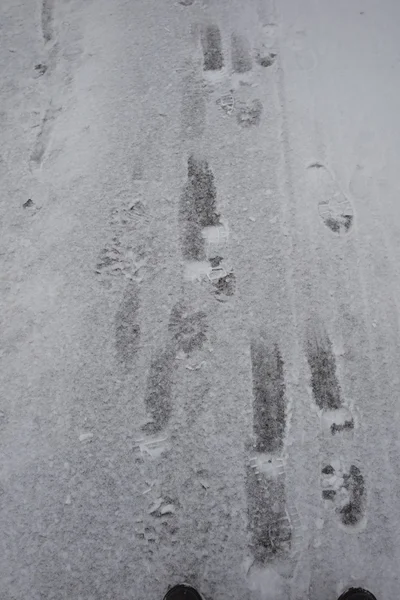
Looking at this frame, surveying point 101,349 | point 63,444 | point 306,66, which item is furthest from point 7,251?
point 306,66

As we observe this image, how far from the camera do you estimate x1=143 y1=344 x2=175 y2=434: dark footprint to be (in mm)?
1451

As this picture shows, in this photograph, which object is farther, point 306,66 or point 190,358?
A: point 306,66

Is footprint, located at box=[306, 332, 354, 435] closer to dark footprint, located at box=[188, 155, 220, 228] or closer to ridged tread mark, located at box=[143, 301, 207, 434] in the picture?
ridged tread mark, located at box=[143, 301, 207, 434]

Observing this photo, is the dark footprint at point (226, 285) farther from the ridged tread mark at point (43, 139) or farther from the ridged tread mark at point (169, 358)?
the ridged tread mark at point (43, 139)

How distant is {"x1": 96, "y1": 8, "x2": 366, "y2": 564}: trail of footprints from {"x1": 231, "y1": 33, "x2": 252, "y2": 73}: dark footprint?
0.05 meters

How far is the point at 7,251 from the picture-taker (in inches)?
68.9

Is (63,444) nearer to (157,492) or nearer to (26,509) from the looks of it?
(26,509)

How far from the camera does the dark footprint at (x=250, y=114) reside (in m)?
1.96

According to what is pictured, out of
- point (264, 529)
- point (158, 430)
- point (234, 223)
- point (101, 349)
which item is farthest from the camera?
point (234, 223)

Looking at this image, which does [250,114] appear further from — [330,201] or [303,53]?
Result: [330,201]

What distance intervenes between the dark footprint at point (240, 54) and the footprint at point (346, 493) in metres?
1.81

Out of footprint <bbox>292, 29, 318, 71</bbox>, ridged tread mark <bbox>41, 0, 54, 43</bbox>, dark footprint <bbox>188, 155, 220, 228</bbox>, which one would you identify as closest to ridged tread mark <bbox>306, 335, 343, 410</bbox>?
Result: dark footprint <bbox>188, 155, 220, 228</bbox>

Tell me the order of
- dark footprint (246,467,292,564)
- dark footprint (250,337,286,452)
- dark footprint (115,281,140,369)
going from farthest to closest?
dark footprint (115,281,140,369), dark footprint (250,337,286,452), dark footprint (246,467,292,564)

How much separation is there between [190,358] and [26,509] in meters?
0.71
